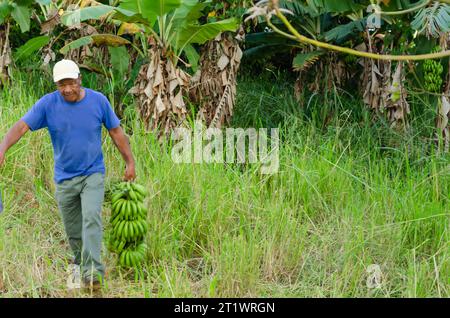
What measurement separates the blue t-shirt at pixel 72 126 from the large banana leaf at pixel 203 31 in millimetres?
2105

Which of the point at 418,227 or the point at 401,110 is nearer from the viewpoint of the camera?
the point at 418,227

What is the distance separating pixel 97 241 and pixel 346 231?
154 cm

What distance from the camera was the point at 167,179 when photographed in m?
4.79

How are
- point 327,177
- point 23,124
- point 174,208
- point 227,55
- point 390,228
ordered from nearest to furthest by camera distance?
point 23,124 → point 390,228 → point 174,208 → point 327,177 → point 227,55

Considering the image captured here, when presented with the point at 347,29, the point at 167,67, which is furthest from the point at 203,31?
the point at 347,29

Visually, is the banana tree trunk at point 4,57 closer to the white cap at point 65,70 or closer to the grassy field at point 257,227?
the grassy field at point 257,227

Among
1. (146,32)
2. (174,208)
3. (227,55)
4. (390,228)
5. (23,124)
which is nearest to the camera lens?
(23,124)

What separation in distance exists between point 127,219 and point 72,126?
1.95 ft

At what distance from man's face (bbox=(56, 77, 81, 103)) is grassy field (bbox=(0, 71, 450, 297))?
1.03 m

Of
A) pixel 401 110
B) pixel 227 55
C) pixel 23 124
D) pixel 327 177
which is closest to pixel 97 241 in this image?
pixel 23 124

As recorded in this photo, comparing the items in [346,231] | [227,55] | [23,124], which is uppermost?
[227,55]

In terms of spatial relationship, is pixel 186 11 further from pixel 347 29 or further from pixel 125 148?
pixel 125 148

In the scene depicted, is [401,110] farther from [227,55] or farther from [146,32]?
[146,32]

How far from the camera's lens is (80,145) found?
3793 mm
